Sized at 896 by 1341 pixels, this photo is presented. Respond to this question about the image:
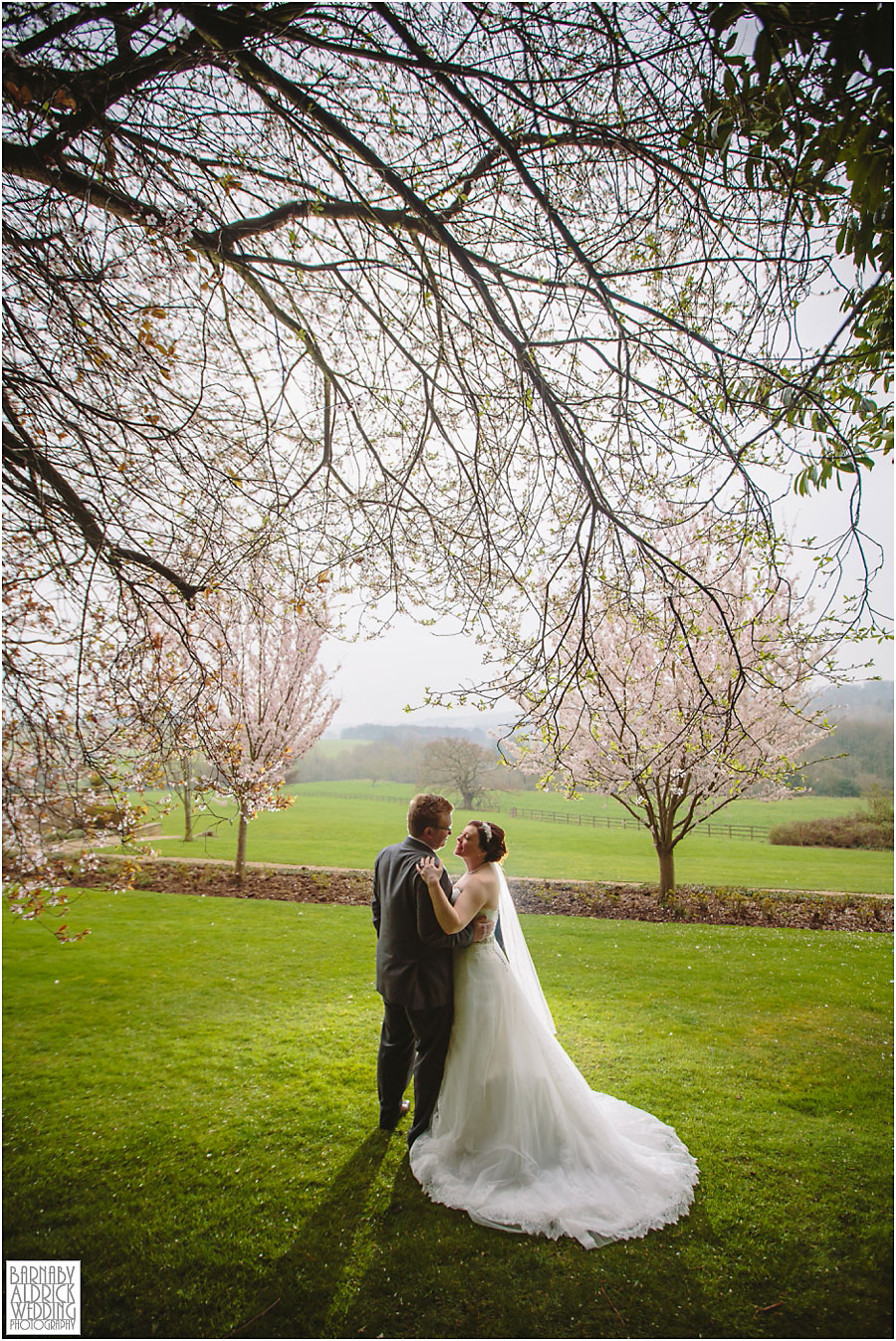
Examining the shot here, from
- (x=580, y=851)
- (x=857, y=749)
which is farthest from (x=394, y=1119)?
(x=580, y=851)

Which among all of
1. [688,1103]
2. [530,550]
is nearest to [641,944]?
[688,1103]

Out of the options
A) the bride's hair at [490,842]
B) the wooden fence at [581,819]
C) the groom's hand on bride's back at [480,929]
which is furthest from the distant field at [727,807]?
the groom's hand on bride's back at [480,929]

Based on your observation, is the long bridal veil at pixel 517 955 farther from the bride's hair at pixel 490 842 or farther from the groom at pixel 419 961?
the groom at pixel 419 961

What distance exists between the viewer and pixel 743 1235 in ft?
7.74

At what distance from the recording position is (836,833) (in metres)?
13.7

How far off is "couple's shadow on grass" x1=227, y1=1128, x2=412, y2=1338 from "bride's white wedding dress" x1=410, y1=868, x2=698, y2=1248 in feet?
0.80

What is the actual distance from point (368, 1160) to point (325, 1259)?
63 cm

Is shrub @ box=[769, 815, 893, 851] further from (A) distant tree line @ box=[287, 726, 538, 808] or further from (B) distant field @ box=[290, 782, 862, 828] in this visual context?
(A) distant tree line @ box=[287, 726, 538, 808]

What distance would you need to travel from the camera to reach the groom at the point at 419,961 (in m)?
2.79

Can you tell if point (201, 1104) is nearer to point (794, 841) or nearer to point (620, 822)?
point (794, 841)

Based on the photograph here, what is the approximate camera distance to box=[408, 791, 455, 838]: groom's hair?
2.99 metres

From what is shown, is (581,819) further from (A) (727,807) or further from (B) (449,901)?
(B) (449,901)

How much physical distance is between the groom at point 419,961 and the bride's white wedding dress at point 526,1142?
80 mm

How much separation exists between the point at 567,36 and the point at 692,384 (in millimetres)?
1388
